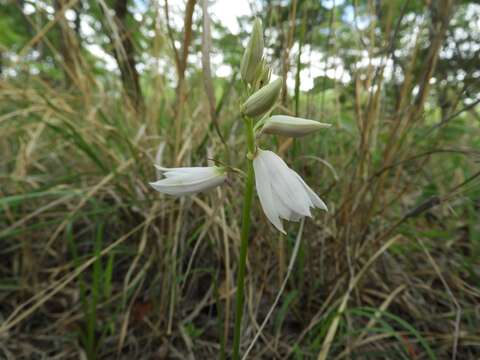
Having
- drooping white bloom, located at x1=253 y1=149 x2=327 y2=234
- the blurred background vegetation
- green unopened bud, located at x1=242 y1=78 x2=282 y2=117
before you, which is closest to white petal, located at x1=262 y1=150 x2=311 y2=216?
drooping white bloom, located at x1=253 y1=149 x2=327 y2=234

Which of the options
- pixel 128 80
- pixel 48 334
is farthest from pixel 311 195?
pixel 128 80

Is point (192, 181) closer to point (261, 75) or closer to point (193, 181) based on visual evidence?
point (193, 181)

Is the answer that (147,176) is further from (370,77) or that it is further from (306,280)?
(370,77)

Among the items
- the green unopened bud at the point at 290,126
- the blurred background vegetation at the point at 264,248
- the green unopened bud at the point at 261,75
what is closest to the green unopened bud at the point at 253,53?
the green unopened bud at the point at 261,75

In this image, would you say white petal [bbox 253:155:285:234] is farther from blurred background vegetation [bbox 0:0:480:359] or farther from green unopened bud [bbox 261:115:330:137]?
blurred background vegetation [bbox 0:0:480:359]

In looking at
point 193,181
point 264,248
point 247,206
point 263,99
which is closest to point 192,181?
point 193,181

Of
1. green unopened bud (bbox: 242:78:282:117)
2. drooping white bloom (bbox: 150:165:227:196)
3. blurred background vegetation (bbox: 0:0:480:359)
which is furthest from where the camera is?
blurred background vegetation (bbox: 0:0:480:359)
